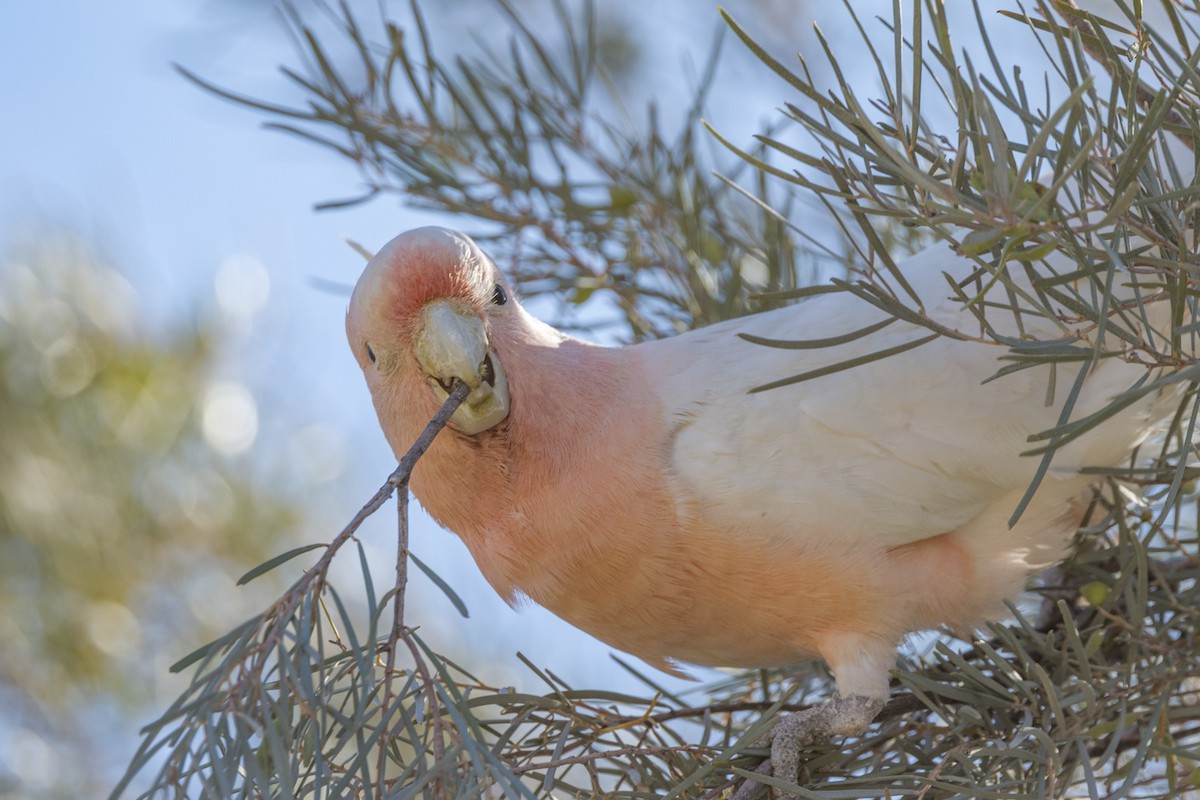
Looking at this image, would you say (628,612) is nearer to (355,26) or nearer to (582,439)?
(582,439)

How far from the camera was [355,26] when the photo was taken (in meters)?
1.96

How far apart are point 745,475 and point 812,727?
376 mm

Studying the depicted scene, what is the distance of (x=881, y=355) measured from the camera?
1059mm

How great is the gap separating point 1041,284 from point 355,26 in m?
1.35

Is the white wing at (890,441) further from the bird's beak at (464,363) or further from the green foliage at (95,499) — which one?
the green foliage at (95,499)

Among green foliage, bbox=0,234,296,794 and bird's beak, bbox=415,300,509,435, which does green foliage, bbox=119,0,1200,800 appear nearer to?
bird's beak, bbox=415,300,509,435

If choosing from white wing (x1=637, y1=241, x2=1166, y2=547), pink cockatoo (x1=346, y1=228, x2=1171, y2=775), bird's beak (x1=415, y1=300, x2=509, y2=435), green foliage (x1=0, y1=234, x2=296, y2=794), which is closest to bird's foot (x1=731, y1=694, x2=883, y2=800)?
pink cockatoo (x1=346, y1=228, x2=1171, y2=775)

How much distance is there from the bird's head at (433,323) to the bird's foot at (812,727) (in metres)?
0.61

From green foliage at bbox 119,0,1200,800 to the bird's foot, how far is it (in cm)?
3

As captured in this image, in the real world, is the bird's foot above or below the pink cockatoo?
below

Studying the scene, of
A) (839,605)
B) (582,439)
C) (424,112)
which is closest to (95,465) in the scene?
(424,112)

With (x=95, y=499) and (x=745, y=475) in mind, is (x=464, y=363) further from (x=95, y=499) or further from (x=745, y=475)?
(x=95, y=499)

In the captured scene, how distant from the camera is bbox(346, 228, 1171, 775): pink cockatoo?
1.72 m

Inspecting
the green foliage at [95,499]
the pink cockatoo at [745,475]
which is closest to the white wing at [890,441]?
the pink cockatoo at [745,475]
